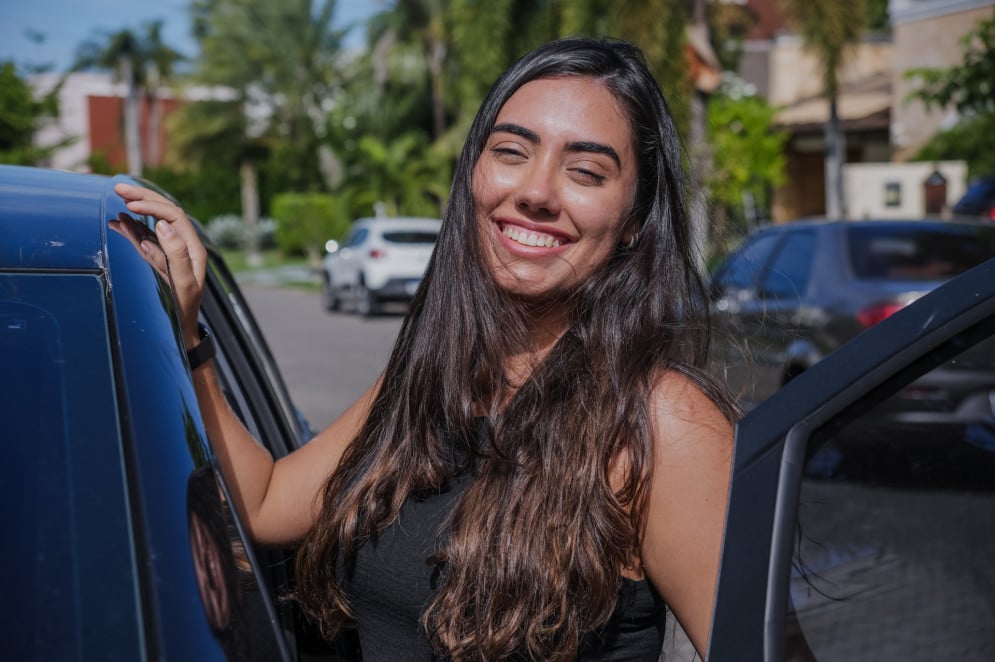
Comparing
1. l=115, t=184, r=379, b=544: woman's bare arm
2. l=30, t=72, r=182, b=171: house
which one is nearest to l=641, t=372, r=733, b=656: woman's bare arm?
l=115, t=184, r=379, b=544: woman's bare arm

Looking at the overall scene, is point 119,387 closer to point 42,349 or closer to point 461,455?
point 42,349

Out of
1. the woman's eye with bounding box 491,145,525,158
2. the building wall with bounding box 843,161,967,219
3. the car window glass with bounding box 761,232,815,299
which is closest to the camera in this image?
the woman's eye with bounding box 491,145,525,158

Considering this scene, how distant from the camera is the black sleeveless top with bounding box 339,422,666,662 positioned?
162 cm

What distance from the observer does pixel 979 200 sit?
15.4 meters

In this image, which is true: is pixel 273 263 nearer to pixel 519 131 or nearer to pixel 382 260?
pixel 382 260

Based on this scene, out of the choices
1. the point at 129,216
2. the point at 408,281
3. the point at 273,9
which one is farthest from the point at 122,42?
the point at 129,216

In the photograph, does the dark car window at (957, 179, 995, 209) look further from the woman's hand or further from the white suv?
the woman's hand

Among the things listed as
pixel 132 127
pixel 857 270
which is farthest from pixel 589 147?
pixel 132 127

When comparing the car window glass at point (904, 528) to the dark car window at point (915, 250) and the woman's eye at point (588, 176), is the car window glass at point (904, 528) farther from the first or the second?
the dark car window at point (915, 250)

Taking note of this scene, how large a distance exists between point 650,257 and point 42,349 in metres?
0.95

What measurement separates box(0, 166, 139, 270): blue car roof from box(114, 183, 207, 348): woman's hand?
0.03m

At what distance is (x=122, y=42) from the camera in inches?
1745

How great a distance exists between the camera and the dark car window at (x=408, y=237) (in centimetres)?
1920

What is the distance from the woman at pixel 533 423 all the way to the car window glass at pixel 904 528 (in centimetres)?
17
